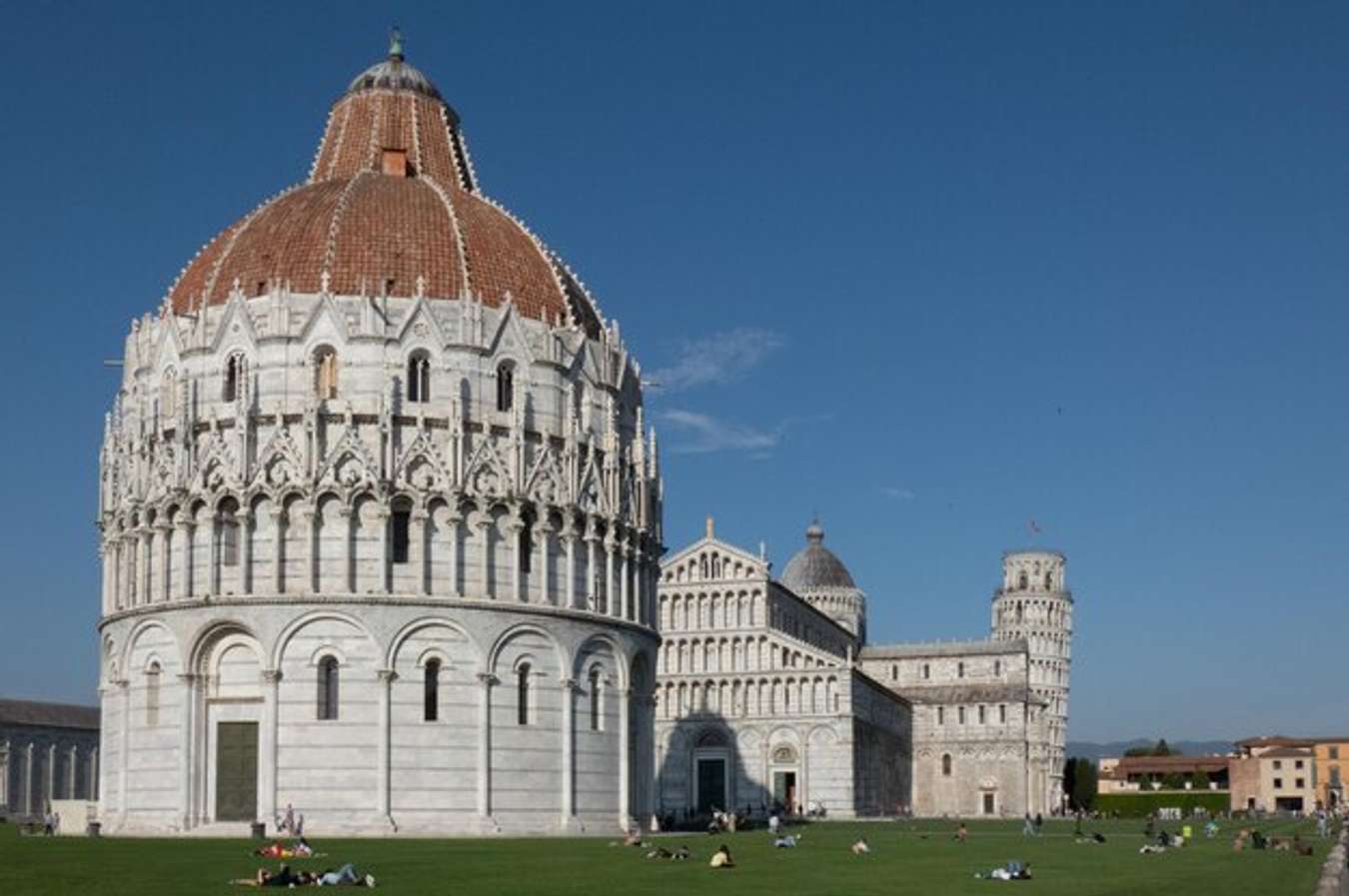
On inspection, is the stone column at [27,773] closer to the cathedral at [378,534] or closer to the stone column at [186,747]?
the cathedral at [378,534]

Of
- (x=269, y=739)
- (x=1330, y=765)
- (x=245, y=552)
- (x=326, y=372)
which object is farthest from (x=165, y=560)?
(x=1330, y=765)

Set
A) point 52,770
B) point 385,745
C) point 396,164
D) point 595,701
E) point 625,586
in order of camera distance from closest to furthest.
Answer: point 385,745 → point 595,701 → point 625,586 → point 396,164 → point 52,770

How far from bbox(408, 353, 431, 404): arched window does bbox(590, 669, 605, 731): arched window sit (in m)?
11.2

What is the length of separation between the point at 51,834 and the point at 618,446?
23.6m

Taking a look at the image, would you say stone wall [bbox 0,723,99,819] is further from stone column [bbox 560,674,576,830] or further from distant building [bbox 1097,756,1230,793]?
distant building [bbox 1097,756,1230,793]

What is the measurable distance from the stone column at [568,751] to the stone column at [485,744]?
116 inches

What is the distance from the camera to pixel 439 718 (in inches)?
2315

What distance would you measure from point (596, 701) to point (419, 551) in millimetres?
8901

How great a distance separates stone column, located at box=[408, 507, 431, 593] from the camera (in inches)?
2315

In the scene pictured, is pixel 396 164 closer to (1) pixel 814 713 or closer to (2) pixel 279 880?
(2) pixel 279 880

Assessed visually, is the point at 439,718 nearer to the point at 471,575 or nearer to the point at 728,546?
the point at 471,575

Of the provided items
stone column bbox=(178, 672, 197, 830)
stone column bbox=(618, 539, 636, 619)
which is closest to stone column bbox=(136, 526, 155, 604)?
stone column bbox=(178, 672, 197, 830)

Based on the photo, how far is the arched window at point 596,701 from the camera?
63.2 m

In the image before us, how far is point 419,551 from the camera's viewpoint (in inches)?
2319
